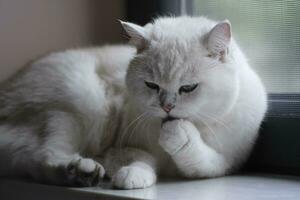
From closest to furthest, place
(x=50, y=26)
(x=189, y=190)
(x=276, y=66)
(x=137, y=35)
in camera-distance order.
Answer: (x=189, y=190) < (x=137, y=35) < (x=276, y=66) < (x=50, y=26)

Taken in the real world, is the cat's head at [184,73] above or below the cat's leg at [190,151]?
above

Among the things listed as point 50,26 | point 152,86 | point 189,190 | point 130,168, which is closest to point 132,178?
point 130,168

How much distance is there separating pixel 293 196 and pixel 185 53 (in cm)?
45

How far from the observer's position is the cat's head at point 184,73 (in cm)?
138

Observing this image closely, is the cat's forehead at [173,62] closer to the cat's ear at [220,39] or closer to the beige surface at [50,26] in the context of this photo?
the cat's ear at [220,39]

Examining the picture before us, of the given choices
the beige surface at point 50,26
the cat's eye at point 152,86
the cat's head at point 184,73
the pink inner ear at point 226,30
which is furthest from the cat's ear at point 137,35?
the beige surface at point 50,26

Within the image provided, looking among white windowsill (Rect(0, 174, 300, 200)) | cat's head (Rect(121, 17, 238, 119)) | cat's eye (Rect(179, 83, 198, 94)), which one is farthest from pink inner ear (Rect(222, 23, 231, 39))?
white windowsill (Rect(0, 174, 300, 200))

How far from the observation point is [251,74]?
1597mm

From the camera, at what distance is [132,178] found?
1.36 meters

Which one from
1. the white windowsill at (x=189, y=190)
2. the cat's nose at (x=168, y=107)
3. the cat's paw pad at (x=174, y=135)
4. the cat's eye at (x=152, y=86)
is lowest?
the white windowsill at (x=189, y=190)

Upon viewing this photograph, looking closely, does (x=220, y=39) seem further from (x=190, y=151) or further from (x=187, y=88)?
(x=190, y=151)

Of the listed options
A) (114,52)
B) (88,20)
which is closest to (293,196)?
(114,52)

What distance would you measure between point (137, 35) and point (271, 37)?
1.39 ft

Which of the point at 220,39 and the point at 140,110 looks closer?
the point at 220,39
